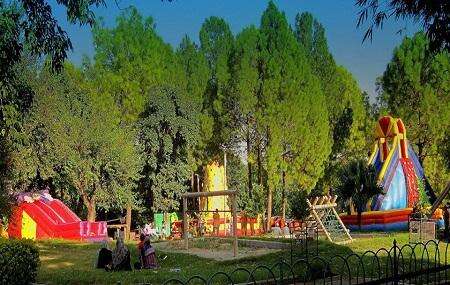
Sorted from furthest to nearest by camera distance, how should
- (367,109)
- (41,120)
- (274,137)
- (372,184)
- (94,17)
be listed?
(367,109) → (274,137) → (41,120) → (372,184) → (94,17)

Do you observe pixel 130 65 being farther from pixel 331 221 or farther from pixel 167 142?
pixel 331 221

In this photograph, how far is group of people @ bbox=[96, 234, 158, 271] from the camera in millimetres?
16016

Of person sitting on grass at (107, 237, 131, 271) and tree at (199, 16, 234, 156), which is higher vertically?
tree at (199, 16, 234, 156)

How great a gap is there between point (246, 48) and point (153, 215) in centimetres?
1153

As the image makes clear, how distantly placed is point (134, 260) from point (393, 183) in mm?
18394

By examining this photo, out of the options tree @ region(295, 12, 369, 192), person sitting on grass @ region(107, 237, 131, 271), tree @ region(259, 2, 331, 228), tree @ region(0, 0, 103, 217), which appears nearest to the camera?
tree @ region(0, 0, 103, 217)

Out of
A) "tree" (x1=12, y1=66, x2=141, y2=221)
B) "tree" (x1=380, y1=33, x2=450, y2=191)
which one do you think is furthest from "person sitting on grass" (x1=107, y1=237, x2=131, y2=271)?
"tree" (x1=380, y1=33, x2=450, y2=191)

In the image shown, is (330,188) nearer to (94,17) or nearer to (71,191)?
(71,191)

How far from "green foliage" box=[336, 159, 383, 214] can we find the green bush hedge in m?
18.4

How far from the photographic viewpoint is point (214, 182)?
4006cm

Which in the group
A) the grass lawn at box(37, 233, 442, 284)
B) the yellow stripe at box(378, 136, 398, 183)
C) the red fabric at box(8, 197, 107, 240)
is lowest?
the grass lawn at box(37, 233, 442, 284)

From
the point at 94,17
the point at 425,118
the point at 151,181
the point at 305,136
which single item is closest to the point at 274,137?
the point at 305,136

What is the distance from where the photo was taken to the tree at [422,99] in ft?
134

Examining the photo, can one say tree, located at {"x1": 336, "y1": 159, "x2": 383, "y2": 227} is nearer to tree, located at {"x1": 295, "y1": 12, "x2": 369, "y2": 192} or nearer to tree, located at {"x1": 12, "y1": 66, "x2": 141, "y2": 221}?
tree, located at {"x1": 12, "y1": 66, "x2": 141, "y2": 221}
